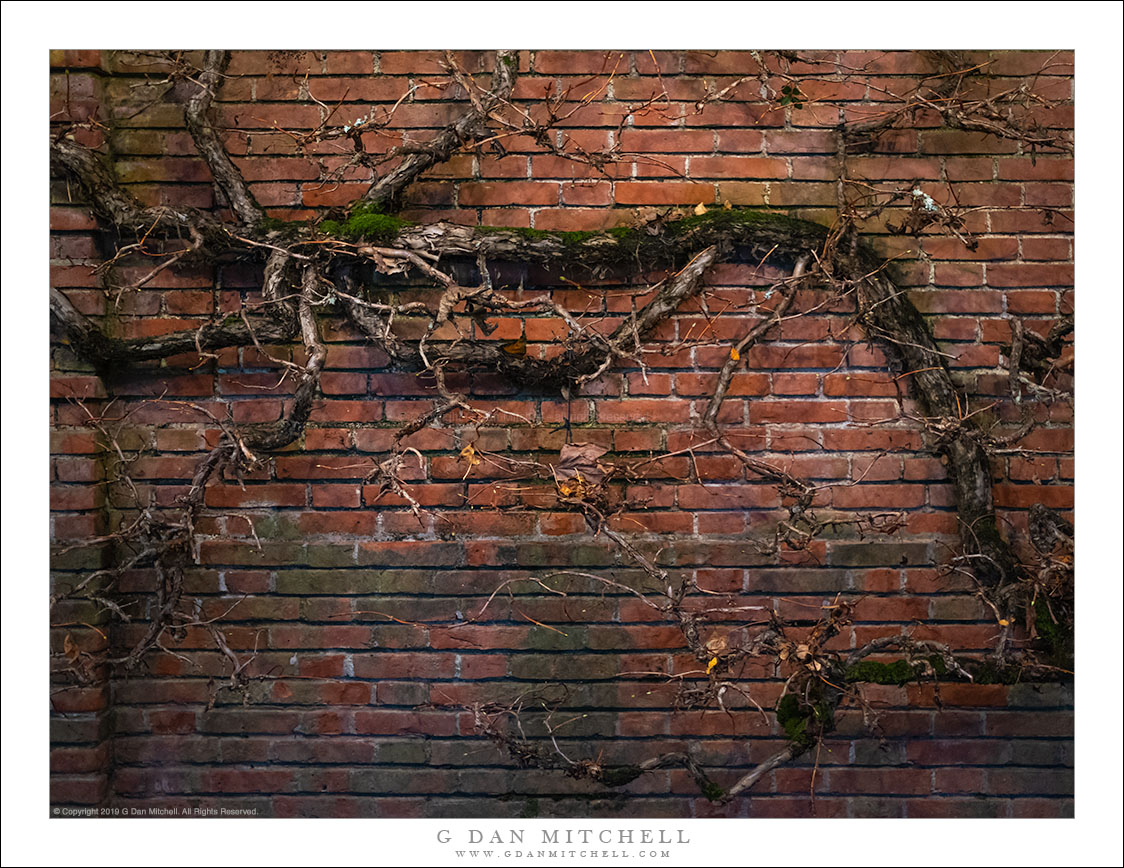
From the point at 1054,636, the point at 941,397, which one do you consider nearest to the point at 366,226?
the point at 941,397

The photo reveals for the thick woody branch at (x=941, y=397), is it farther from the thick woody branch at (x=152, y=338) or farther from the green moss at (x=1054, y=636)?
the thick woody branch at (x=152, y=338)

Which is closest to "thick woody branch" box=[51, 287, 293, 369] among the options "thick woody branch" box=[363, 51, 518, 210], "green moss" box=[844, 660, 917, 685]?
"thick woody branch" box=[363, 51, 518, 210]

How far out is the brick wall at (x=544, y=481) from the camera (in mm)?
1991

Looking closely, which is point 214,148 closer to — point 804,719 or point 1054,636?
point 804,719

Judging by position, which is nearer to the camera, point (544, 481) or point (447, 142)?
point (447, 142)

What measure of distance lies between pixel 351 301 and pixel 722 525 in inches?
47.7

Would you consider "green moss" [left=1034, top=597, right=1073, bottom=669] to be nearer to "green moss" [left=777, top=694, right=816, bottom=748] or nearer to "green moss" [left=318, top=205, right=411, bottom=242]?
"green moss" [left=777, top=694, right=816, bottom=748]

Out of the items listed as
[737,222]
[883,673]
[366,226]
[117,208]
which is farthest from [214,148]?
[883,673]

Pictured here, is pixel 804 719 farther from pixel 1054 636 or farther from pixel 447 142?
pixel 447 142

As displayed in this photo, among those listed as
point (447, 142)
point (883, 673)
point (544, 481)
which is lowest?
point (883, 673)

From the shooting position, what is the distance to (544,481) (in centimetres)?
202

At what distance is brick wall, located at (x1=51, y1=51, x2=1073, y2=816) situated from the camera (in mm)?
1991

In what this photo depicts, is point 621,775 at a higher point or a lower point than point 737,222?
lower

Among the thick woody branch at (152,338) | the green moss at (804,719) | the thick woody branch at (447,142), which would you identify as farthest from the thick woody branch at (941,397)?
the thick woody branch at (152,338)
